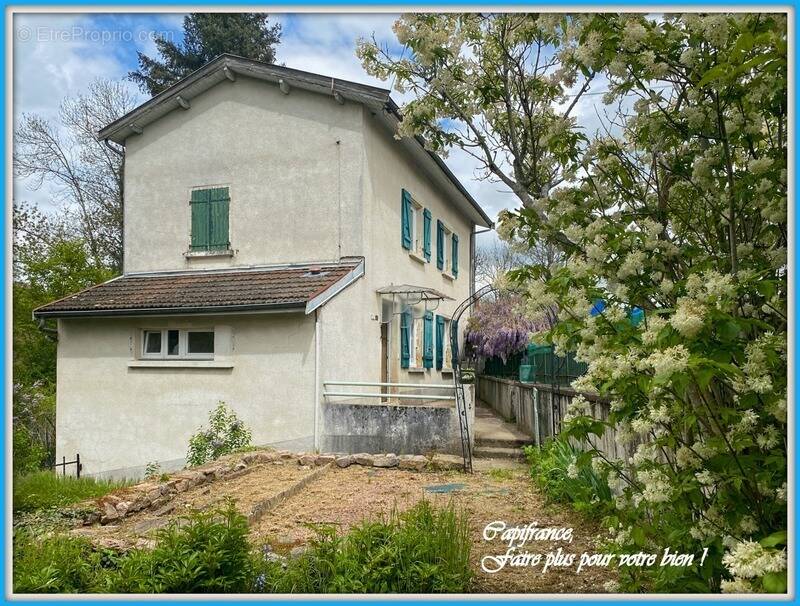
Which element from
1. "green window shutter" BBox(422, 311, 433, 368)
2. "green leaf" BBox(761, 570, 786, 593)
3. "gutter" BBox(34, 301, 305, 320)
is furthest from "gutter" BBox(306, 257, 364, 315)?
"green leaf" BBox(761, 570, 786, 593)

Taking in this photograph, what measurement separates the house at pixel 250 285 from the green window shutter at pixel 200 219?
0.03 meters

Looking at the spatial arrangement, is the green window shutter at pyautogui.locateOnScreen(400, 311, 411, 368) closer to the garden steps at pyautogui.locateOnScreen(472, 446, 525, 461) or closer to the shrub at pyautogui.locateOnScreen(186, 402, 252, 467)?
the garden steps at pyautogui.locateOnScreen(472, 446, 525, 461)

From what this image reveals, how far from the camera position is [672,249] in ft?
12.3

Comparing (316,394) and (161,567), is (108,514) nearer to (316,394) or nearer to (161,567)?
(161,567)

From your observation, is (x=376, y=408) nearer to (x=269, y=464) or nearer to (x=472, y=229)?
(x=269, y=464)

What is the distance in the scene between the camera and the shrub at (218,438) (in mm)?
9367

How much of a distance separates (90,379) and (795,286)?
11.1 m

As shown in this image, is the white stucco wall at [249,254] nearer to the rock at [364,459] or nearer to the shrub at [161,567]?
the rock at [364,459]

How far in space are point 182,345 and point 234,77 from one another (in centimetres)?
529

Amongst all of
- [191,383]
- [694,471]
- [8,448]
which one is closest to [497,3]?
[694,471]

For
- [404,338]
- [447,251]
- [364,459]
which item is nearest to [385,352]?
[404,338]

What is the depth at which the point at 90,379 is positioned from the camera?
35.7 ft

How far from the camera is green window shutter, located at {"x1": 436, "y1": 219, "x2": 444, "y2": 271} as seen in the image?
16375mm

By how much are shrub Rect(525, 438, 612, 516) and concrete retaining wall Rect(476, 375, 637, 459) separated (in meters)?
0.34
